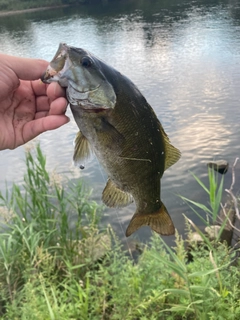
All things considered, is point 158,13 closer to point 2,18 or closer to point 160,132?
point 2,18

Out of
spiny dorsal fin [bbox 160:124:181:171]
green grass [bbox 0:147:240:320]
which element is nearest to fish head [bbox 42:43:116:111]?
spiny dorsal fin [bbox 160:124:181:171]

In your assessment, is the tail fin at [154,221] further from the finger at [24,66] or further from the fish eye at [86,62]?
the finger at [24,66]

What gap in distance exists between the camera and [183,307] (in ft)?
9.31

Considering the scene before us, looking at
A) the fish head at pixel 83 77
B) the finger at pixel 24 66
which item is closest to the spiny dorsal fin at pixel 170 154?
the fish head at pixel 83 77

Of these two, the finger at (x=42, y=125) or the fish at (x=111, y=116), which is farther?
the finger at (x=42, y=125)

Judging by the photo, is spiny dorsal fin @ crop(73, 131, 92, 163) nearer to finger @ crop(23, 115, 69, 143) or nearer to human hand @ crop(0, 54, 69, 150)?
finger @ crop(23, 115, 69, 143)

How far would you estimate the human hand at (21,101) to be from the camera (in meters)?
2.51

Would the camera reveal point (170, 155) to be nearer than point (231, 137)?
Yes

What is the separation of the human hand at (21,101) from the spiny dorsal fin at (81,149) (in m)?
0.34

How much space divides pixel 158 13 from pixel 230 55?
1668 cm

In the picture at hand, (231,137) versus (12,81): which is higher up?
(12,81)

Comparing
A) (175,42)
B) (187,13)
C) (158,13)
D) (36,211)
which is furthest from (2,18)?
(36,211)

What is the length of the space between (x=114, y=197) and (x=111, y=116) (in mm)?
557

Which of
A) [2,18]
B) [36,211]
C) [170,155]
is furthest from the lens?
[2,18]
